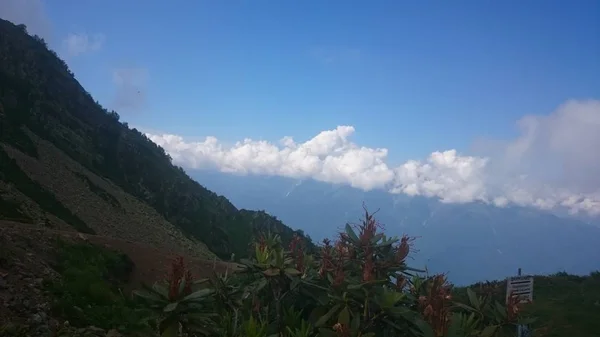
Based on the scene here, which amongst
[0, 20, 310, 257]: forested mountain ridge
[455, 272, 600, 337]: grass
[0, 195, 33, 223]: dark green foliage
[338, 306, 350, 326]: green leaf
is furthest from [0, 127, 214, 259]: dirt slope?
[455, 272, 600, 337]: grass

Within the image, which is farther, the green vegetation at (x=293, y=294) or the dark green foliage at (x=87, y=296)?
the dark green foliage at (x=87, y=296)

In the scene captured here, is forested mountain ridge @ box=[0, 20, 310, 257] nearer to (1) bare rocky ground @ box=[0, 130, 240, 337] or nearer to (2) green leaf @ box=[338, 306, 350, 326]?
(1) bare rocky ground @ box=[0, 130, 240, 337]

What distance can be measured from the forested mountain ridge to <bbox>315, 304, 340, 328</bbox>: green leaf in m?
22.5

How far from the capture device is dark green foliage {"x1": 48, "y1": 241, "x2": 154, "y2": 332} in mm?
10352

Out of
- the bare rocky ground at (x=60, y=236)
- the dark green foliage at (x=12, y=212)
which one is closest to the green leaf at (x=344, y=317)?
the bare rocky ground at (x=60, y=236)

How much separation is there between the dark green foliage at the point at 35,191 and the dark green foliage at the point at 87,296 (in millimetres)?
13034

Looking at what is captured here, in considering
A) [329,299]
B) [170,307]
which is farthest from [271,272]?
[170,307]

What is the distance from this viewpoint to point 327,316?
16.6 ft

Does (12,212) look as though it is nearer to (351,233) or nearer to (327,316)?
(351,233)

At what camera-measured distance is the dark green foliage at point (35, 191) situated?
27688 mm

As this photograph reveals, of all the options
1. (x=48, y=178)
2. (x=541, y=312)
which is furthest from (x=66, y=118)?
(x=541, y=312)

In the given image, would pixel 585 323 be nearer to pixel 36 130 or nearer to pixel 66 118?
pixel 36 130

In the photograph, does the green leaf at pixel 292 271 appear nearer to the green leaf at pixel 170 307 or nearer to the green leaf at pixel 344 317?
the green leaf at pixel 344 317

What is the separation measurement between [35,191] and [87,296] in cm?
2095
